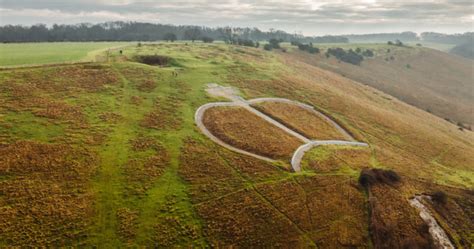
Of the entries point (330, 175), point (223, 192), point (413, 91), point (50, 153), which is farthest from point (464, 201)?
point (413, 91)

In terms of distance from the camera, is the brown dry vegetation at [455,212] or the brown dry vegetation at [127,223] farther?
the brown dry vegetation at [455,212]

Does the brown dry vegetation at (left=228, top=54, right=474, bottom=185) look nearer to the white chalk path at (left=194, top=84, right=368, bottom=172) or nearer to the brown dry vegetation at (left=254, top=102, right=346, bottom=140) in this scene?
the white chalk path at (left=194, top=84, right=368, bottom=172)

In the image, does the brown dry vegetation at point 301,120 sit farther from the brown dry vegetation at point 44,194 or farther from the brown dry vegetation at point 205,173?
the brown dry vegetation at point 44,194

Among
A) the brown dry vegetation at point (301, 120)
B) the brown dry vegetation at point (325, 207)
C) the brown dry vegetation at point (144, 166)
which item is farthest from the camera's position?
the brown dry vegetation at point (301, 120)

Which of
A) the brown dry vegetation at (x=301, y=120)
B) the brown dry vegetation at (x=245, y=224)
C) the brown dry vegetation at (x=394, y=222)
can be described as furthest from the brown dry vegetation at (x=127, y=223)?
the brown dry vegetation at (x=301, y=120)

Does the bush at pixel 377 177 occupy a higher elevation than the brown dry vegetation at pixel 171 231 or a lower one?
higher

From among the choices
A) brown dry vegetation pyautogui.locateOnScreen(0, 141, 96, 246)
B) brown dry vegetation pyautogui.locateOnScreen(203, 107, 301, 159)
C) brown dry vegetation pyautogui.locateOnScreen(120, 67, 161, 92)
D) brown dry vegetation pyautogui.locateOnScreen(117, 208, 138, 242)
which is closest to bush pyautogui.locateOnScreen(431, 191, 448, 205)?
brown dry vegetation pyautogui.locateOnScreen(203, 107, 301, 159)
